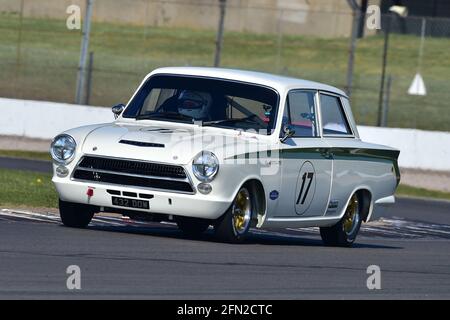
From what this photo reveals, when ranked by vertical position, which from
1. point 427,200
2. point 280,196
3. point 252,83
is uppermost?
point 252,83

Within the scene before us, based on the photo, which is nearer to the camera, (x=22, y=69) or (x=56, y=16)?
(x=22, y=69)

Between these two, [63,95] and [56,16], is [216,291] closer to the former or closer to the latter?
[63,95]

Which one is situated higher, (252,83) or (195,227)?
(252,83)

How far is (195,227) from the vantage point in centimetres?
1309

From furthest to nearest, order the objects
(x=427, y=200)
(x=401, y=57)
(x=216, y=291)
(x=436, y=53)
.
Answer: (x=401, y=57), (x=436, y=53), (x=427, y=200), (x=216, y=291)

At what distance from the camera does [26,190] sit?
17109 millimetres

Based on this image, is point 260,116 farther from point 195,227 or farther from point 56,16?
point 56,16

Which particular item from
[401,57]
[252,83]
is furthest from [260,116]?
[401,57]

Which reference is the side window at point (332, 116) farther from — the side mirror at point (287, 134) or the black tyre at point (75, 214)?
the black tyre at point (75, 214)

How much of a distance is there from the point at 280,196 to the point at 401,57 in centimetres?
2714

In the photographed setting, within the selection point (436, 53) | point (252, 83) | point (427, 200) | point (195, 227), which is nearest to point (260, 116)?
point (252, 83)

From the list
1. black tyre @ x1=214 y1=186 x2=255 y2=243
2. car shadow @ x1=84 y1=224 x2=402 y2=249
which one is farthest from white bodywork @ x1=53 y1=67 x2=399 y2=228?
car shadow @ x1=84 y1=224 x2=402 y2=249

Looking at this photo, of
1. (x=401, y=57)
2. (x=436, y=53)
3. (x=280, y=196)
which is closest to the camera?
(x=280, y=196)

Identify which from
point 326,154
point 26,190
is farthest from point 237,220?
point 26,190
